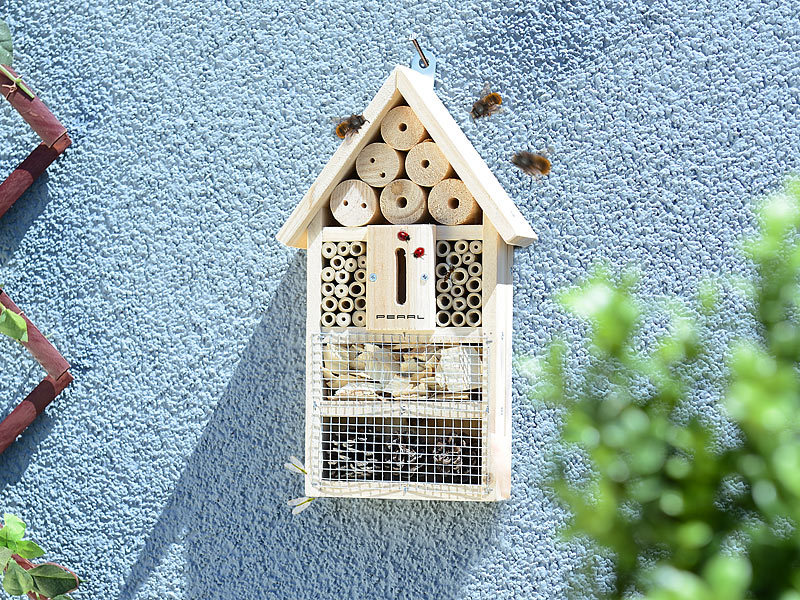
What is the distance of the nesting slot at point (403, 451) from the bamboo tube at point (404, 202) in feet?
1.02

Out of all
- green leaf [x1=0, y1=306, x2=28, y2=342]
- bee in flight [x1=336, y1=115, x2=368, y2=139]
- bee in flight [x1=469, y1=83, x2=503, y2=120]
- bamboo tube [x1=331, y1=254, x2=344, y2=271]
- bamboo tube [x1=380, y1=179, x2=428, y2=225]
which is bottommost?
green leaf [x1=0, y1=306, x2=28, y2=342]

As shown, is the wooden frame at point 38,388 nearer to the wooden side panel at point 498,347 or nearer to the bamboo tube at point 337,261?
the bamboo tube at point 337,261

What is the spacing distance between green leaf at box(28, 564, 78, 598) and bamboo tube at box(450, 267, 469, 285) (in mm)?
806

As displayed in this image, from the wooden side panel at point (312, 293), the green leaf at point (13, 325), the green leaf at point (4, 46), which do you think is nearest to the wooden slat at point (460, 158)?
the wooden side panel at point (312, 293)

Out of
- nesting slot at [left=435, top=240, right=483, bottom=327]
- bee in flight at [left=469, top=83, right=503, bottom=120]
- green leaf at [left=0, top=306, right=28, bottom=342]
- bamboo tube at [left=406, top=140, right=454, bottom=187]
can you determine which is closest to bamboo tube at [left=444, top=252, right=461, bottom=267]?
nesting slot at [left=435, top=240, right=483, bottom=327]

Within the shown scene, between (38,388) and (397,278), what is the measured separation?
741 millimetres

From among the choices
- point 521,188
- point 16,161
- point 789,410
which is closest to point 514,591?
point 521,188

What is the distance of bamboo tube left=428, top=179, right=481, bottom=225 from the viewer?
4.50 feet

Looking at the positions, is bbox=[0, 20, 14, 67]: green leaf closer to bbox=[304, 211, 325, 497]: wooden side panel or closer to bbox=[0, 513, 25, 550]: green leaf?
bbox=[304, 211, 325, 497]: wooden side panel

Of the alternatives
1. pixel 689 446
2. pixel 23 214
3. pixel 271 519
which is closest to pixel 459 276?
pixel 271 519

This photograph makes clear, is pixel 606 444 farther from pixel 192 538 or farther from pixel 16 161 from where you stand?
pixel 16 161

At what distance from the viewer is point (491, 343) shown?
4.56 feet

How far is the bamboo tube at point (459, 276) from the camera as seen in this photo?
1.39 metres

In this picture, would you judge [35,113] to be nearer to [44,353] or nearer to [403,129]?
[44,353]
